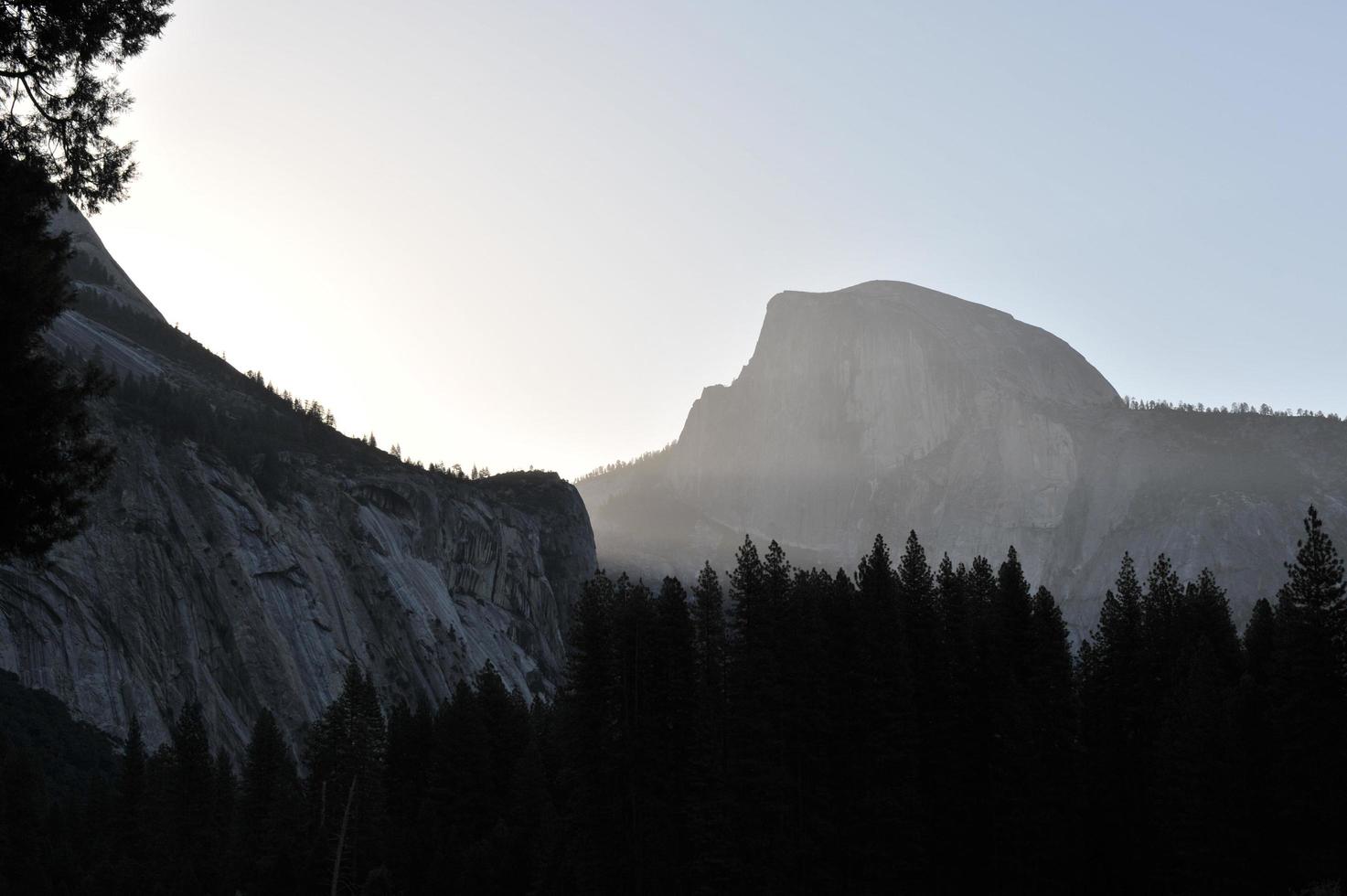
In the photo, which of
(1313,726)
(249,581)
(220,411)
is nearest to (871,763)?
(1313,726)

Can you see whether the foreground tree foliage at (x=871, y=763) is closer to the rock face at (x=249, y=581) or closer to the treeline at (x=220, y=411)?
the rock face at (x=249, y=581)

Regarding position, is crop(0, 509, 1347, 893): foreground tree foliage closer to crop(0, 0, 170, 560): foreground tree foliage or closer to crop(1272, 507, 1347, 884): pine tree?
crop(1272, 507, 1347, 884): pine tree

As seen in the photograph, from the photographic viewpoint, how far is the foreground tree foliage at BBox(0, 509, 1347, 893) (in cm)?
4491

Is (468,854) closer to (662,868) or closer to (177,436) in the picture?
(662,868)

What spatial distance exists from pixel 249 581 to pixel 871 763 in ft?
260

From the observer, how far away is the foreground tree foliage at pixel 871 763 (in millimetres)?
44906

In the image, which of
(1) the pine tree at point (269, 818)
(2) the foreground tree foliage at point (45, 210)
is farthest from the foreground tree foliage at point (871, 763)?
(2) the foreground tree foliage at point (45, 210)

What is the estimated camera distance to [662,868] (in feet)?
156

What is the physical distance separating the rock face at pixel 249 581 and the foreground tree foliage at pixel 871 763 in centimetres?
3741

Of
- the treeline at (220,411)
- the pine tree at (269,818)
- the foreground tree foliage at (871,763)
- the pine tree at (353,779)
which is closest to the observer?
the foreground tree foliage at (871,763)

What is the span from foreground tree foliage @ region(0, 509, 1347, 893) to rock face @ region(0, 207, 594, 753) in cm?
3741

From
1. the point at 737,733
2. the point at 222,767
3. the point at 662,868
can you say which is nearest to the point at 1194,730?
the point at 737,733

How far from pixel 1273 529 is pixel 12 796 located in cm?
18093

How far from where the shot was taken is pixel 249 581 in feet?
373
